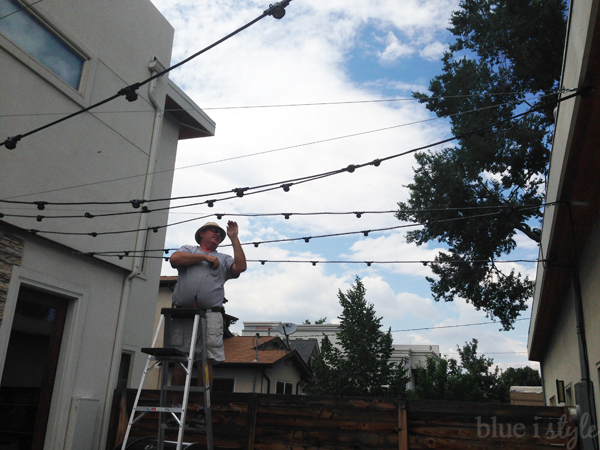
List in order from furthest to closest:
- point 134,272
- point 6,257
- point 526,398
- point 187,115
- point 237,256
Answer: point 526,398, point 187,115, point 134,272, point 6,257, point 237,256

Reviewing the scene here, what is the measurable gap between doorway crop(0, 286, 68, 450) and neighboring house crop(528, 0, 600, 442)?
17.6 ft

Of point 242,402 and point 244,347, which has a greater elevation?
point 244,347

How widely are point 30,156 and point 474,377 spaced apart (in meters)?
19.0

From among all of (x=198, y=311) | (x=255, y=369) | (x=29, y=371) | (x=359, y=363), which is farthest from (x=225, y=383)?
(x=198, y=311)

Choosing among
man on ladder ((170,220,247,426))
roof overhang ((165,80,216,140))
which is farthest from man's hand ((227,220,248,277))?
roof overhang ((165,80,216,140))

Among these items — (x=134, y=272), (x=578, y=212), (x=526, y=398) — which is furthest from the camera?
(x=526, y=398)

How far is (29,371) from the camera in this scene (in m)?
5.58

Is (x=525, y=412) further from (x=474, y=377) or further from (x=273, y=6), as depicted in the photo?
(x=474, y=377)

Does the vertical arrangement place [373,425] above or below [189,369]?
below

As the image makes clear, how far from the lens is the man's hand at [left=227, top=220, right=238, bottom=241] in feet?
15.5

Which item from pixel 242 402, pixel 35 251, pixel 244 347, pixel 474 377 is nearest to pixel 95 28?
pixel 35 251

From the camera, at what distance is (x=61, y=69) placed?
6129mm

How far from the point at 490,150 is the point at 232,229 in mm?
10679

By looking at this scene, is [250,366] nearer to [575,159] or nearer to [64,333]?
[64,333]
